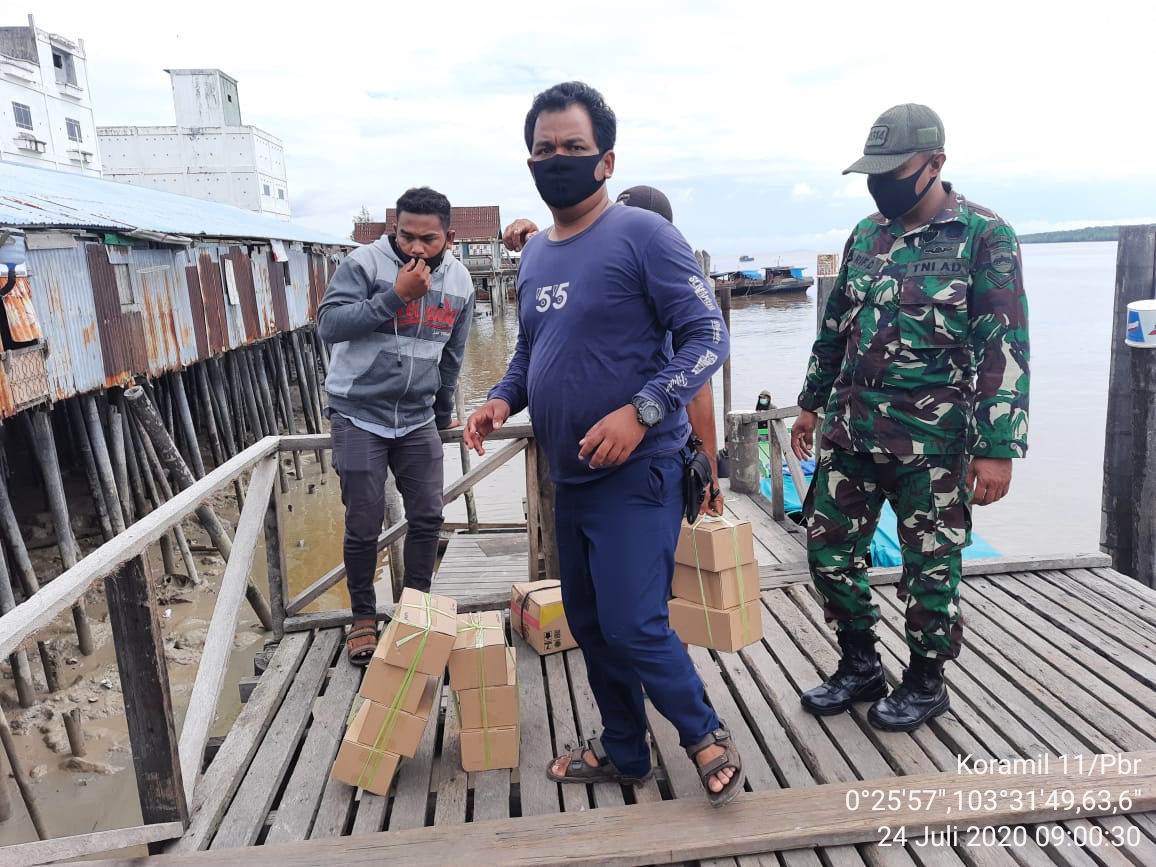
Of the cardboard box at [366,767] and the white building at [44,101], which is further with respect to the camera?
the white building at [44,101]

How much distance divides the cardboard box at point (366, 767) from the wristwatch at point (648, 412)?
5.04 feet

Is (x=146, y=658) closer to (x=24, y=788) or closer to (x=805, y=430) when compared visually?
(x=805, y=430)

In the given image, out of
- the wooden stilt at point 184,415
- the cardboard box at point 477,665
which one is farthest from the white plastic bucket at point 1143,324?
the wooden stilt at point 184,415

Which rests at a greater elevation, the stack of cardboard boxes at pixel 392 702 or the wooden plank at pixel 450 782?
the stack of cardboard boxes at pixel 392 702

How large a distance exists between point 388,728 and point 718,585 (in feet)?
4.19

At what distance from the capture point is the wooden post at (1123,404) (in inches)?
199

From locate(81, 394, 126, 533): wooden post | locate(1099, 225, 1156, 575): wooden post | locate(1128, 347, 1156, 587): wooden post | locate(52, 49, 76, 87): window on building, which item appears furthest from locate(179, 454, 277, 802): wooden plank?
locate(52, 49, 76, 87): window on building

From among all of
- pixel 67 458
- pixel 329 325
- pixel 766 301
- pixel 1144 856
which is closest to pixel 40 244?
pixel 67 458

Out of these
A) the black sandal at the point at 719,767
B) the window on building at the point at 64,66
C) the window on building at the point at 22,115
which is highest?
the window on building at the point at 64,66

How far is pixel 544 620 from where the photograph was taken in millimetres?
3500

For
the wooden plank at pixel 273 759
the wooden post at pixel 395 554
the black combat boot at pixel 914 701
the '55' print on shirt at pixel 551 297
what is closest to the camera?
the '55' print on shirt at pixel 551 297

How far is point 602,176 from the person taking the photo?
2.23m

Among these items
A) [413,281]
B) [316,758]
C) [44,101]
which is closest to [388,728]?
[316,758]

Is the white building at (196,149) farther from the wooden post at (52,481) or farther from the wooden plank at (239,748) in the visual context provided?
the wooden plank at (239,748)
